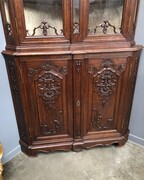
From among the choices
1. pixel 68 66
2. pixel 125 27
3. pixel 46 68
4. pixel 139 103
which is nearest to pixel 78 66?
pixel 68 66

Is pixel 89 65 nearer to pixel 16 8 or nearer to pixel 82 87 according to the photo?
pixel 82 87

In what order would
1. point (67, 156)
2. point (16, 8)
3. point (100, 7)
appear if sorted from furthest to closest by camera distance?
point (67, 156) → point (100, 7) → point (16, 8)

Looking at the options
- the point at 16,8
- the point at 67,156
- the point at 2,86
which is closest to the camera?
the point at 16,8

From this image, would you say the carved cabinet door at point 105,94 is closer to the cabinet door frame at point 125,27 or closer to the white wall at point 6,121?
the cabinet door frame at point 125,27

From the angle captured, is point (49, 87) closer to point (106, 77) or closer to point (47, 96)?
point (47, 96)

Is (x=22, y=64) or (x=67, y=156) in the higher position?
(x=22, y=64)

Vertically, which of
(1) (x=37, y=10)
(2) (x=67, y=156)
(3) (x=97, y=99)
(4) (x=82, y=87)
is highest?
(1) (x=37, y=10)

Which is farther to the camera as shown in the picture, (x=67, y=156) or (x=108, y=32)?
(x=67, y=156)

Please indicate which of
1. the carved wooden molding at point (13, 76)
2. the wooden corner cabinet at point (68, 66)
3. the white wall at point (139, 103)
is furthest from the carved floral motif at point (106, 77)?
the carved wooden molding at point (13, 76)

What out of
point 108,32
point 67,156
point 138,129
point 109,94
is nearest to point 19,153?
point 67,156

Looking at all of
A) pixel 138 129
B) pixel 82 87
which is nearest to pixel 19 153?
pixel 82 87

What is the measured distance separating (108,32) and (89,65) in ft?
0.95

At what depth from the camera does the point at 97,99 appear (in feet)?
5.16

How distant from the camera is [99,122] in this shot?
→ 5.52 feet
